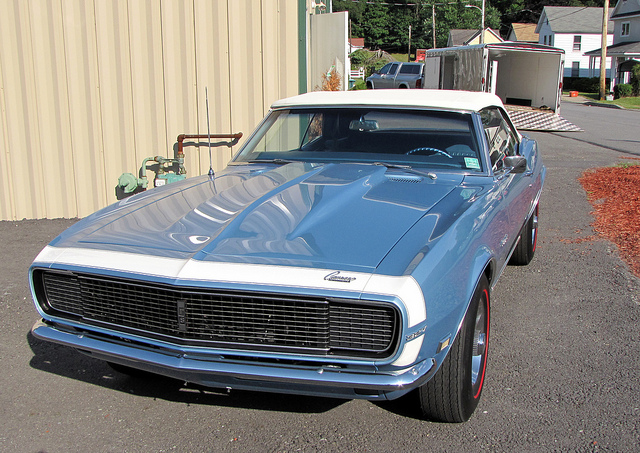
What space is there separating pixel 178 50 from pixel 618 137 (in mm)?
13464

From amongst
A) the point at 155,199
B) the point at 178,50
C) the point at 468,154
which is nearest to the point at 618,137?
the point at 178,50

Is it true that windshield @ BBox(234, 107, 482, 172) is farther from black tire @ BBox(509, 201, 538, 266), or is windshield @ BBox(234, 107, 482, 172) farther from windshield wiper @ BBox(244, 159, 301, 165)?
black tire @ BBox(509, 201, 538, 266)

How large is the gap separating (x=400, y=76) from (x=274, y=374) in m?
28.7

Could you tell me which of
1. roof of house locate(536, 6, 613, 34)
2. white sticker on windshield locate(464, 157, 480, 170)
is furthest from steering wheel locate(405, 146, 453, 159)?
roof of house locate(536, 6, 613, 34)

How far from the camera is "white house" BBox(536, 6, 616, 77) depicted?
5372 centimetres

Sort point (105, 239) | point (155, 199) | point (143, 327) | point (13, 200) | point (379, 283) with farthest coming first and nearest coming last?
point (13, 200), point (155, 199), point (105, 239), point (143, 327), point (379, 283)

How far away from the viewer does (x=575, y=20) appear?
184ft

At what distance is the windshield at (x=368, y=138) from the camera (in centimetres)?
413

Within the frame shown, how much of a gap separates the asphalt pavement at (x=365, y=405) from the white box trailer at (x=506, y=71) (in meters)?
13.6

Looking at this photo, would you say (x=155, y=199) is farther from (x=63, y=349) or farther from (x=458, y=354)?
(x=458, y=354)

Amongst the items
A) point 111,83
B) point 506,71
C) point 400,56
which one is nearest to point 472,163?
point 111,83

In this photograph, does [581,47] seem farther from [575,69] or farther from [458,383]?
[458,383]

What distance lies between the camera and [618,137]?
16.7m

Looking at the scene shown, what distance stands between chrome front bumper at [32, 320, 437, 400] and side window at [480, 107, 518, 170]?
2.05 metres
